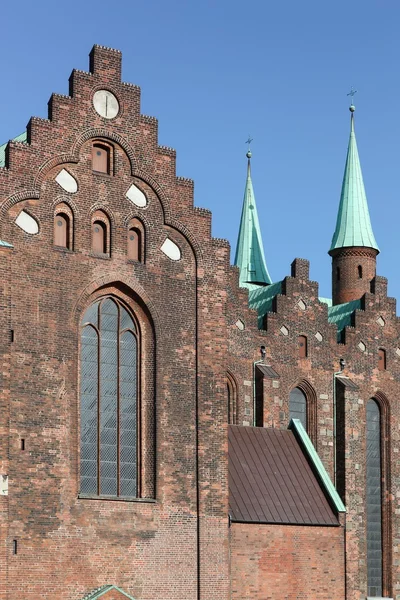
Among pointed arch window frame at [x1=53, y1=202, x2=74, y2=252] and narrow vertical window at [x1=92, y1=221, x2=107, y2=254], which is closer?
pointed arch window frame at [x1=53, y1=202, x2=74, y2=252]

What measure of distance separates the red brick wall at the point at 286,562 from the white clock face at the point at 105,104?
40.0 feet

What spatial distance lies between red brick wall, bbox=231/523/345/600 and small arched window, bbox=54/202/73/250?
30.8 ft

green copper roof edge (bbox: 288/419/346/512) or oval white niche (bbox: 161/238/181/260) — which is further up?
oval white niche (bbox: 161/238/181/260)

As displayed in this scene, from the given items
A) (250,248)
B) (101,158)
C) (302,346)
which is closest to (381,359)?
(302,346)

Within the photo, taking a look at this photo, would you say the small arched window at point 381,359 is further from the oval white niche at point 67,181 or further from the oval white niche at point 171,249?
the oval white niche at point 67,181

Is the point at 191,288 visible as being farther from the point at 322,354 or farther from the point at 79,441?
the point at 322,354

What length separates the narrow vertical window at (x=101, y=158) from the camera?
3341 centimetres

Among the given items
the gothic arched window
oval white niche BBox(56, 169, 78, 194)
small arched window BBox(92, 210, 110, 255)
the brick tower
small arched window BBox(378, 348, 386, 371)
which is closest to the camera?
the gothic arched window

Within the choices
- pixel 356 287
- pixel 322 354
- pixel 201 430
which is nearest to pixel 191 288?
pixel 201 430

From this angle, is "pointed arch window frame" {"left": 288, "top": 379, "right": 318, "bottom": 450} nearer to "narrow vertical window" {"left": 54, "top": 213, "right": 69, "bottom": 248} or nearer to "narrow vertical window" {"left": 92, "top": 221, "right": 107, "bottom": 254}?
"narrow vertical window" {"left": 92, "top": 221, "right": 107, "bottom": 254}

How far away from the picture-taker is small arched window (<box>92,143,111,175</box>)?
33406mm

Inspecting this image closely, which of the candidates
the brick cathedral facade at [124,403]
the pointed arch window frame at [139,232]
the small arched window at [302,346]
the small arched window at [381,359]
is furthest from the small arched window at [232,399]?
the pointed arch window frame at [139,232]

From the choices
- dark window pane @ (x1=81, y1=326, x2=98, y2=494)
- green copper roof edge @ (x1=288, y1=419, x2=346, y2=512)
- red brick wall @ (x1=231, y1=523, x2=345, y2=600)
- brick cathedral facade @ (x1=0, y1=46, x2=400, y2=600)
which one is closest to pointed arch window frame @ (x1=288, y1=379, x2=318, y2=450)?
green copper roof edge @ (x1=288, y1=419, x2=346, y2=512)

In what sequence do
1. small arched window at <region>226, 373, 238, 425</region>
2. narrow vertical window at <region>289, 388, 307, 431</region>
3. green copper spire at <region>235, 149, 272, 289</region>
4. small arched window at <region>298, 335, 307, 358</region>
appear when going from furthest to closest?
green copper spire at <region>235, 149, 272, 289</region>
small arched window at <region>298, 335, 307, 358</region>
narrow vertical window at <region>289, 388, 307, 431</region>
small arched window at <region>226, 373, 238, 425</region>
